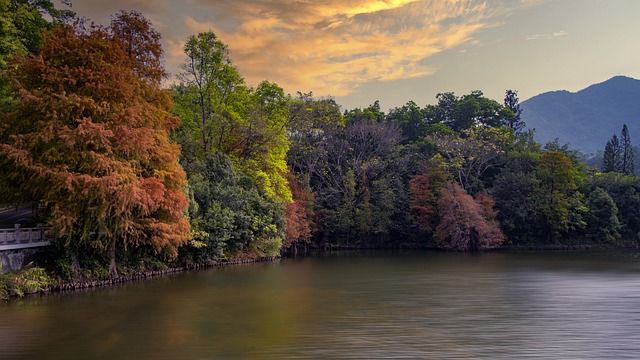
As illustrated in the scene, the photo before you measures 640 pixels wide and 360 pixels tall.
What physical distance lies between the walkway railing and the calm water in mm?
2909

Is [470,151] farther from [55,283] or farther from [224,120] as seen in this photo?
[55,283]

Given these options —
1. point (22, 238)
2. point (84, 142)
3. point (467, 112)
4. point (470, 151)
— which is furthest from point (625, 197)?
point (22, 238)

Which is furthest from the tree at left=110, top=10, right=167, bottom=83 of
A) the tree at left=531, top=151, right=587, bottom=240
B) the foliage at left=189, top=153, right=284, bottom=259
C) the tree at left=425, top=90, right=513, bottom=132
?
the tree at left=425, top=90, right=513, bottom=132

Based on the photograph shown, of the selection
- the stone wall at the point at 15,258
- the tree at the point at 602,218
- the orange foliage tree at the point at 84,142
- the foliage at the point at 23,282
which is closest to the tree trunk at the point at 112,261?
the orange foliage tree at the point at 84,142

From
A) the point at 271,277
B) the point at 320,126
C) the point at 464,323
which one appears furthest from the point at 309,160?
the point at 464,323

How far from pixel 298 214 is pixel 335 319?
3407cm

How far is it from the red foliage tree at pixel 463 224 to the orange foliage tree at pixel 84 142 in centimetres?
3544

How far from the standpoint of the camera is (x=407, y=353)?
559 inches

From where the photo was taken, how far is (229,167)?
40.3m

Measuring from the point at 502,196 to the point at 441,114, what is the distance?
26990 millimetres

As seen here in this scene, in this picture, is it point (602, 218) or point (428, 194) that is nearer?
point (428, 194)

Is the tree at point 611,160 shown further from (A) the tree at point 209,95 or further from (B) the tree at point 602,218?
(A) the tree at point 209,95

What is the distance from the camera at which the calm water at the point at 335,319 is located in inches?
575

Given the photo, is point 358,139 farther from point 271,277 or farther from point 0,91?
point 0,91
